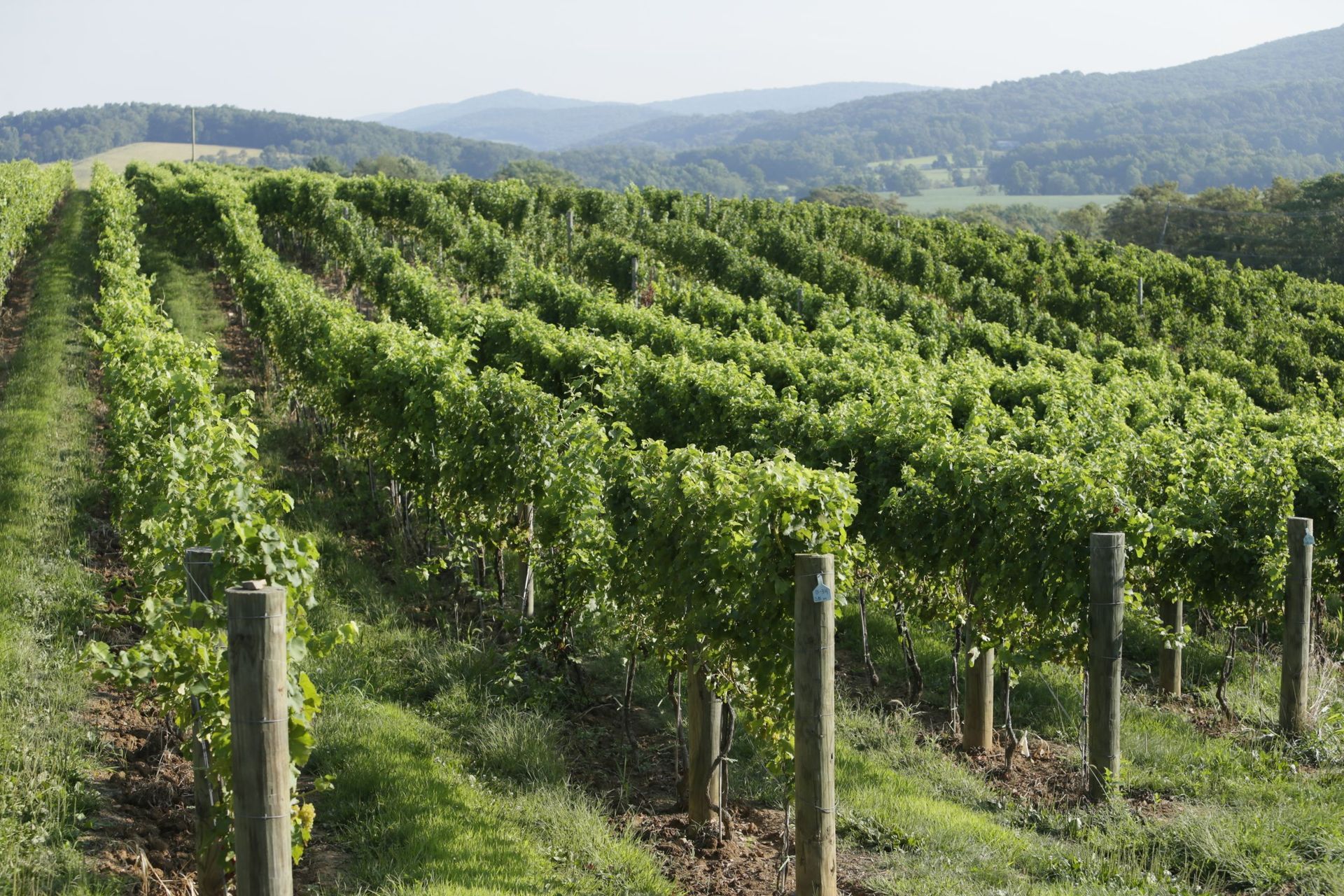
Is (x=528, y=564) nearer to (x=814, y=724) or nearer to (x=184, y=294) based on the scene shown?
(x=814, y=724)

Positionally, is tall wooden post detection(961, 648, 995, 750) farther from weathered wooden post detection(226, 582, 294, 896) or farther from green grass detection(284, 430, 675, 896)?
weathered wooden post detection(226, 582, 294, 896)

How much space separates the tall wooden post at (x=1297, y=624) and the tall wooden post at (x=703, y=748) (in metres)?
3.90

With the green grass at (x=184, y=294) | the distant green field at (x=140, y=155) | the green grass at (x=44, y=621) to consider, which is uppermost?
the distant green field at (x=140, y=155)

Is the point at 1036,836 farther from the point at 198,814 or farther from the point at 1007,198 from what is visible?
the point at 1007,198

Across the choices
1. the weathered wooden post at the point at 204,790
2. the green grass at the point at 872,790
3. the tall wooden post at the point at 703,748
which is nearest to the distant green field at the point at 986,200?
the green grass at the point at 872,790

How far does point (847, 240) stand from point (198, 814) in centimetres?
3195

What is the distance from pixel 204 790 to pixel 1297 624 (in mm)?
6495

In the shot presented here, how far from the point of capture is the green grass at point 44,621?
507 cm

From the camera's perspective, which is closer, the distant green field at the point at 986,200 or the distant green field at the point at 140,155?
the distant green field at the point at 140,155

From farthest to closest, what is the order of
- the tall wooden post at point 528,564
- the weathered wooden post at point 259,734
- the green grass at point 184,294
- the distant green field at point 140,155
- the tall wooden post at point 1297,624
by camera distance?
the distant green field at point 140,155, the green grass at point 184,294, the tall wooden post at point 528,564, the tall wooden post at point 1297,624, the weathered wooden post at point 259,734

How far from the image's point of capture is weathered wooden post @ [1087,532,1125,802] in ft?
20.3

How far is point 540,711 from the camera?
730 cm

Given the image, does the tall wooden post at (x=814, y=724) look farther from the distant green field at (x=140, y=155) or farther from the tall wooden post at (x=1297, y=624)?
the distant green field at (x=140, y=155)

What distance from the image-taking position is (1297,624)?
23.3ft
